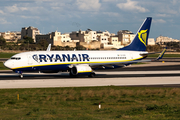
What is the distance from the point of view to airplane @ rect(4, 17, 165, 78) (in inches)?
1779

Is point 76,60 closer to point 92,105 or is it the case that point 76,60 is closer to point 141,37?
point 141,37

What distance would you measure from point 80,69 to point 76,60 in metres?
2.57

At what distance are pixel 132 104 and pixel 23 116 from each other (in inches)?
374

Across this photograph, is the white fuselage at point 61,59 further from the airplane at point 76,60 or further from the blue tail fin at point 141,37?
the blue tail fin at point 141,37

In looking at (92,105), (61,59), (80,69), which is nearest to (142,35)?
(80,69)

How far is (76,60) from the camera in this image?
48406mm

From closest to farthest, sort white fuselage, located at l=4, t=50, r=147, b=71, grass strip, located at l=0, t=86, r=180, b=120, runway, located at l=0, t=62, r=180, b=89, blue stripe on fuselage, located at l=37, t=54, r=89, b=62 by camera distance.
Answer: grass strip, located at l=0, t=86, r=180, b=120 < runway, located at l=0, t=62, r=180, b=89 < white fuselage, located at l=4, t=50, r=147, b=71 < blue stripe on fuselage, located at l=37, t=54, r=89, b=62

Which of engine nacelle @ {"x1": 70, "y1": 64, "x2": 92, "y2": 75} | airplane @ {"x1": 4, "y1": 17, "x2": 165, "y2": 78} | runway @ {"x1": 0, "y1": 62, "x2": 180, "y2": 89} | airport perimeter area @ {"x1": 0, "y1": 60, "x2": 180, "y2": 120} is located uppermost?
airplane @ {"x1": 4, "y1": 17, "x2": 165, "y2": 78}

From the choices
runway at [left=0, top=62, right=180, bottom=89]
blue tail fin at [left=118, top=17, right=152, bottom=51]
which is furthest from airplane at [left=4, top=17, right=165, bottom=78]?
runway at [left=0, top=62, right=180, bottom=89]

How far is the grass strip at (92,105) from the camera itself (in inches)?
Answer: 773

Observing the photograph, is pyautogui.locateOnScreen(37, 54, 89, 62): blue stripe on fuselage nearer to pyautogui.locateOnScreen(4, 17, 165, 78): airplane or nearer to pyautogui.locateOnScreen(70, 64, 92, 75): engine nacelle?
pyautogui.locateOnScreen(4, 17, 165, 78): airplane

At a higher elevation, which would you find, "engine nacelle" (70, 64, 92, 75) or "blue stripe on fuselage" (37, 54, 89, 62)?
"blue stripe on fuselage" (37, 54, 89, 62)

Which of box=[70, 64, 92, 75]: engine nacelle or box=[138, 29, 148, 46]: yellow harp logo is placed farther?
box=[138, 29, 148, 46]: yellow harp logo

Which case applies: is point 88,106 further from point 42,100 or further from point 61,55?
point 61,55
